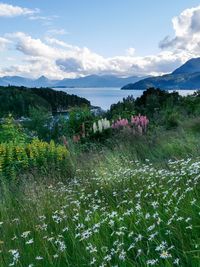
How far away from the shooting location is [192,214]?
3611 mm

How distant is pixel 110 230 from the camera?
402 centimetres

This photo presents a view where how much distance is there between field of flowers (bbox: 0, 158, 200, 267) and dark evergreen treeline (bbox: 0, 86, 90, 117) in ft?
70.7

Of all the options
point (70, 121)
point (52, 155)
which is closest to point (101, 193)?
point (52, 155)

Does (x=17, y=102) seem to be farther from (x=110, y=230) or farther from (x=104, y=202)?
(x=110, y=230)

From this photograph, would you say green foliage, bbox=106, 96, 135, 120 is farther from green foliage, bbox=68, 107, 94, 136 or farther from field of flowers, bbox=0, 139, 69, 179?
field of flowers, bbox=0, 139, 69, 179

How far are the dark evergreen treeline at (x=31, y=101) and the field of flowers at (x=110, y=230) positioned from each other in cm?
2155

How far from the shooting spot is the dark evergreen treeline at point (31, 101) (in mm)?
31288

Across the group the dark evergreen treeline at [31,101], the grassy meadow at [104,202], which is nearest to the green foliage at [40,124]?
the grassy meadow at [104,202]

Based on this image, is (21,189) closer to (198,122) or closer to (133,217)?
(133,217)

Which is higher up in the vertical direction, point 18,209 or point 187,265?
point 187,265

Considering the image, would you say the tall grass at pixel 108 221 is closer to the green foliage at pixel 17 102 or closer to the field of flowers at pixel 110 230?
the field of flowers at pixel 110 230

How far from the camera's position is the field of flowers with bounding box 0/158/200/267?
328 cm

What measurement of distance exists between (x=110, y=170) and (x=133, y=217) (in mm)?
3318

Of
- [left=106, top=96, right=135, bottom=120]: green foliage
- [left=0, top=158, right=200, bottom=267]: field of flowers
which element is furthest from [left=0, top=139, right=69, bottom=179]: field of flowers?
[left=106, top=96, right=135, bottom=120]: green foliage
